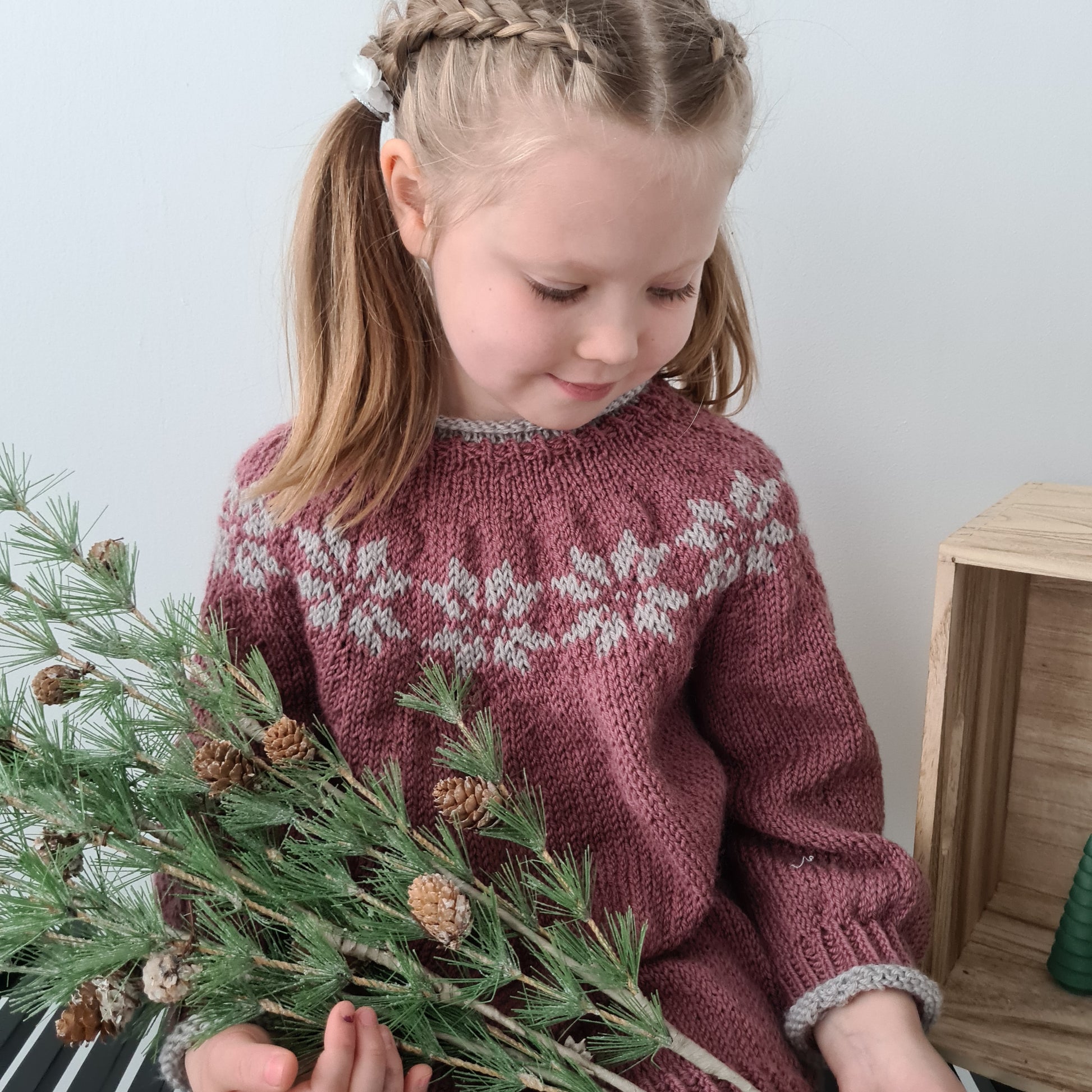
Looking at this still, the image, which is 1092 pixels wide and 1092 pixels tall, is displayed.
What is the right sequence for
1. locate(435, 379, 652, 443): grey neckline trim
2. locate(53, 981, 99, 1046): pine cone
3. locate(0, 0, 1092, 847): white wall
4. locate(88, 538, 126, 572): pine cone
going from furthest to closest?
locate(0, 0, 1092, 847): white wall
locate(435, 379, 652, 443): grey neckline trim
locate(88, 538, 126, 572): pine cone
locate(53, 981, 99, 1046): pine cone

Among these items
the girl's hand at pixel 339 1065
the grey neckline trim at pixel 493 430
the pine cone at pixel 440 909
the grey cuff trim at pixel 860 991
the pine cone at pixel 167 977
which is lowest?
the grey cuff trim at pixel 860 991

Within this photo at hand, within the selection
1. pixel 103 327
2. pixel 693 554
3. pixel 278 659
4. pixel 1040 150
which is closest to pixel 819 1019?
pixel 693 554

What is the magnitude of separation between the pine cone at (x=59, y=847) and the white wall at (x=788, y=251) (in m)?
0.50

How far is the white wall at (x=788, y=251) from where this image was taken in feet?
3.18

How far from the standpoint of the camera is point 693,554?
83cm

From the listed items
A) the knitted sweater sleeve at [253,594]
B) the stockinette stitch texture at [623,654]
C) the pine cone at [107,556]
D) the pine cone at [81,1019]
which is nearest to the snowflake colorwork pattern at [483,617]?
the stockinette stitch texture at [623,654]

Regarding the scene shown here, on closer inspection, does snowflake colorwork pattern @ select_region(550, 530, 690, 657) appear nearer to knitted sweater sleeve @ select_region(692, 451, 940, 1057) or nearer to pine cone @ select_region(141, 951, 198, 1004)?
knitted sweater sleeve @ select_region(692, 451, 940, 1057)

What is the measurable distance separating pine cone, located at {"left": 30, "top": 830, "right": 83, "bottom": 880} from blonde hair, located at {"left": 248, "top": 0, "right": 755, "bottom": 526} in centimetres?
26

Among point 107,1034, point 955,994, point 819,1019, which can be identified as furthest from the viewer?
point 955,994

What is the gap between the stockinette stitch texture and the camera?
81 centimetres

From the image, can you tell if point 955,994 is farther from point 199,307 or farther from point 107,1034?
point 199,307

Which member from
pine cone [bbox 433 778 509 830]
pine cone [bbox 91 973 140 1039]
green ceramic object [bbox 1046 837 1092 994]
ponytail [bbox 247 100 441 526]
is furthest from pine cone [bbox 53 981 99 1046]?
green ceramic object [bbox 1046 837 1092 994]

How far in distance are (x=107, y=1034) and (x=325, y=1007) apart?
128 mm

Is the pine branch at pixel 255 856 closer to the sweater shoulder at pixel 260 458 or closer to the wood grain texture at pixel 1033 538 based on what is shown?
the sweater shoulder at pixel 260 458
